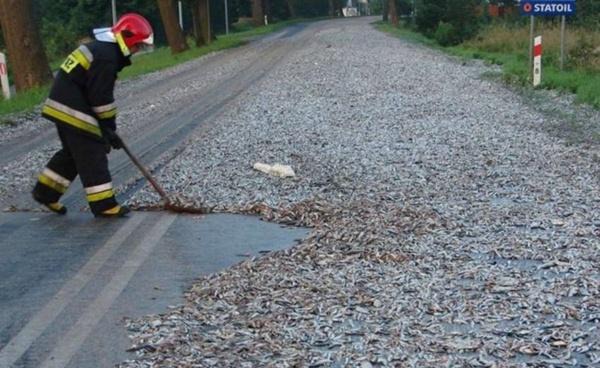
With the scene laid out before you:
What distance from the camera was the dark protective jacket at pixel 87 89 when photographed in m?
8.65

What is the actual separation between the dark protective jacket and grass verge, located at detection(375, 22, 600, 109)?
11355 mm

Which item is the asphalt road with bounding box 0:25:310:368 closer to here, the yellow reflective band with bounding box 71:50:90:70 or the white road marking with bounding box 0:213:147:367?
the white road marking with bounding box 0:213:147:367

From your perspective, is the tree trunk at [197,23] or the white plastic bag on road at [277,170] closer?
the white plastic bag on road at [277,170]

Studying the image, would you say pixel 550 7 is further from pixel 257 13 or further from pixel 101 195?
pixel 257 13

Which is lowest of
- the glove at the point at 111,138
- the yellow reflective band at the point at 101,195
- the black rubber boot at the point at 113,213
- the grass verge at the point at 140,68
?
the grass verge at the point at 140,68

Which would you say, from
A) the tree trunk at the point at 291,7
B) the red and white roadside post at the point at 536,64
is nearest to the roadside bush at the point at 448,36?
the red and white roadside post at the point at 536,64

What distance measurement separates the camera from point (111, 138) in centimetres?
902

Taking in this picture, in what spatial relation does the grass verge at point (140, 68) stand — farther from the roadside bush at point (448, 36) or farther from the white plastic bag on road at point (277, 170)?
the roadside bush at point (448, 36)

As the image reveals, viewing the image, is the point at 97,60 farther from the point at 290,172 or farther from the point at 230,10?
the point at 230,10

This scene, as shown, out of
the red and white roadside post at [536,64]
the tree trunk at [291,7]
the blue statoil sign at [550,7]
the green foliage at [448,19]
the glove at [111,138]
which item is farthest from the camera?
the tree trunk at [291,7]

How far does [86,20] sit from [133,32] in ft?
191

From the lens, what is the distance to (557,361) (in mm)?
5066

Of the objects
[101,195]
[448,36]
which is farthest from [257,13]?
[101,195]

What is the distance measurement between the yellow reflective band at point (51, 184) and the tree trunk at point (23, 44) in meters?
14.1
